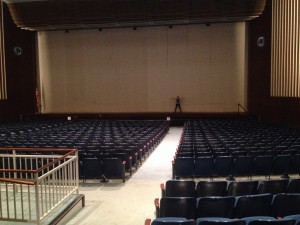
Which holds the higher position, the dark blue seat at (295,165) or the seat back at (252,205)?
the seat back at (252,205)

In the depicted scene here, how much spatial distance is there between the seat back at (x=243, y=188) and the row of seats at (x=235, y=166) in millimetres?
2408

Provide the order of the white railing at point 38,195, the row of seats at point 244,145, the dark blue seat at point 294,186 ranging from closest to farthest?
the white railing at point 38,195
the dark blue seat at point 294,186
the row of seats at point 244,145

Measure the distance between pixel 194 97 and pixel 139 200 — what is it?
53.6 feet

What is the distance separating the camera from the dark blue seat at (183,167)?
7813 mm

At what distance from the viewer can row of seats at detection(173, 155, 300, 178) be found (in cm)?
775

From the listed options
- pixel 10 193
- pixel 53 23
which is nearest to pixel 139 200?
pixel 10 193

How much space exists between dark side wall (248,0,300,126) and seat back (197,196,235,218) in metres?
12.8

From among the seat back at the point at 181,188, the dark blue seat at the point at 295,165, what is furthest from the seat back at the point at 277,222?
the dark blue seat at the point at 295,165

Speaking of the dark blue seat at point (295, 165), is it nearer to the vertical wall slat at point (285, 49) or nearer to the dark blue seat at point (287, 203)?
the dark blue seat at point (287, 203)

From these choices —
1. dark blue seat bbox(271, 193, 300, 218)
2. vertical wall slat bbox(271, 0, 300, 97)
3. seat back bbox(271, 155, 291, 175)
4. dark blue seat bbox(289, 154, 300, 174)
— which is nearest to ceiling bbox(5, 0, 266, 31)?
vertical wall slat bbox(271, 0, 300, 97)

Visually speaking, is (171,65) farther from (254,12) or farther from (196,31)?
(254,12)

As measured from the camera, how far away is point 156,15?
18469 millimetres

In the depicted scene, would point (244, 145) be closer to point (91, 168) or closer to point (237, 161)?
point (237, 161)

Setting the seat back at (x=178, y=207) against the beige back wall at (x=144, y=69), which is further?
the beige back wall at (x=144, y=69)
